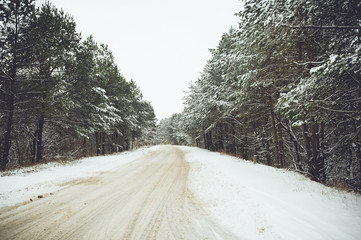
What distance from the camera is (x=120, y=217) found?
4059 mm

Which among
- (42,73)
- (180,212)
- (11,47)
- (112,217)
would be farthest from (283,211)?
(11,47)

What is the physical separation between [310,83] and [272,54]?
3.44 metres

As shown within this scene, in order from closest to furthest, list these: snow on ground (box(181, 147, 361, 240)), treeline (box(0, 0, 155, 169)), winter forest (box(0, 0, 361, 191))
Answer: snow on ground (box(181, 147, 361, 240)) < winter forest (box(0, 0, 361, 191)) < treeline (box(0, 0, 155, 169))

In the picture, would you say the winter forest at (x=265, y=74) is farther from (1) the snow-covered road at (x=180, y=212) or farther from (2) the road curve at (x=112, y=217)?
(2) the road curve at (x=112, y=217)

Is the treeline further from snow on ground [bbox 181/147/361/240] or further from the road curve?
snow on ground [bbox 181/147/361/240]

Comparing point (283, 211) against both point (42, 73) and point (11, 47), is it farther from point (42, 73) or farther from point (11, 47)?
point (11, 47)

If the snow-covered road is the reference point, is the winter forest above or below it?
above

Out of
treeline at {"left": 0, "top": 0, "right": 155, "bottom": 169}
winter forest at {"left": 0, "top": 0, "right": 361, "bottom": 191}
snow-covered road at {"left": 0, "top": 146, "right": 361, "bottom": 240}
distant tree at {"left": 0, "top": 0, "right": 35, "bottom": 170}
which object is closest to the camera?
snow-covered road at {"left": 0, "top": 146, "right": 361, "bottom": 240}

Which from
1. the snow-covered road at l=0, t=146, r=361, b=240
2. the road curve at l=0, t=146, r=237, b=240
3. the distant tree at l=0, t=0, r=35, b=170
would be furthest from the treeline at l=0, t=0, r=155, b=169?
the road curve at l=0, t=146, r=237, b=240

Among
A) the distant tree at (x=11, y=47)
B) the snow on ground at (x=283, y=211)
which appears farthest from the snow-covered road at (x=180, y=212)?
the distant tree at (x=11, y=47)

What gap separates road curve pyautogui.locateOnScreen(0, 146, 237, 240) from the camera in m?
3.32

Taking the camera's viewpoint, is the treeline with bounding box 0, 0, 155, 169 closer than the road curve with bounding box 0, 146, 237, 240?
No

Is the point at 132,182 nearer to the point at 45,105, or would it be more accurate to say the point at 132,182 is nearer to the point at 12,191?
the point at 12,191

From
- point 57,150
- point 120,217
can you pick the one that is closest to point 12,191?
point 120,217
